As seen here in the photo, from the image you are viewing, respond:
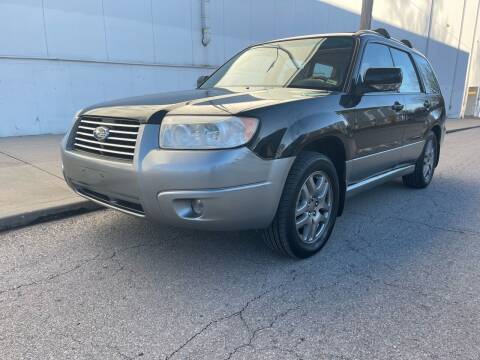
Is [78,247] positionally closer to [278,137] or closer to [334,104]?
[278,137]

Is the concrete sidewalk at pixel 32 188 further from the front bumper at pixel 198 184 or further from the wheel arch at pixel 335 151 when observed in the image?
the wheel arch at pixel 335 151

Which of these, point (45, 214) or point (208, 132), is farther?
point (45, 214)

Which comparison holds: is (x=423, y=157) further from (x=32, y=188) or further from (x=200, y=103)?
(x=32, y=188)

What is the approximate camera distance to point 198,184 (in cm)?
253

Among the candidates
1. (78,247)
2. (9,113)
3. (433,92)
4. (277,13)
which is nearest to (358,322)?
(78,247)

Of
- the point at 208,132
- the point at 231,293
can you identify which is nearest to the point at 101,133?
the point at 208,132

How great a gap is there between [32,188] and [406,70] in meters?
4.66

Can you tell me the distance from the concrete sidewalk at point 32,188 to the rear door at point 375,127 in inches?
112

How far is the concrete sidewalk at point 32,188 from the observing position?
13.0 ft

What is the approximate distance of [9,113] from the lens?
8656 millimetres

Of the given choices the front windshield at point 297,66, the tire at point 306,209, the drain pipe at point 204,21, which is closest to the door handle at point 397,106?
the front windshield at point 297,66

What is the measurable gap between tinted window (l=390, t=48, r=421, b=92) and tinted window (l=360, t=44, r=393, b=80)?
0.66ft

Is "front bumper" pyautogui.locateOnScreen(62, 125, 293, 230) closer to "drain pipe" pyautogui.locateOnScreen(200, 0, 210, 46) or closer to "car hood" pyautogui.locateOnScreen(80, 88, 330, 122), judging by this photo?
"car hood" pyautogui.locateOnScreen(80, 88, 330, 122)

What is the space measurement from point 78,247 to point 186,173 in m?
1.50
